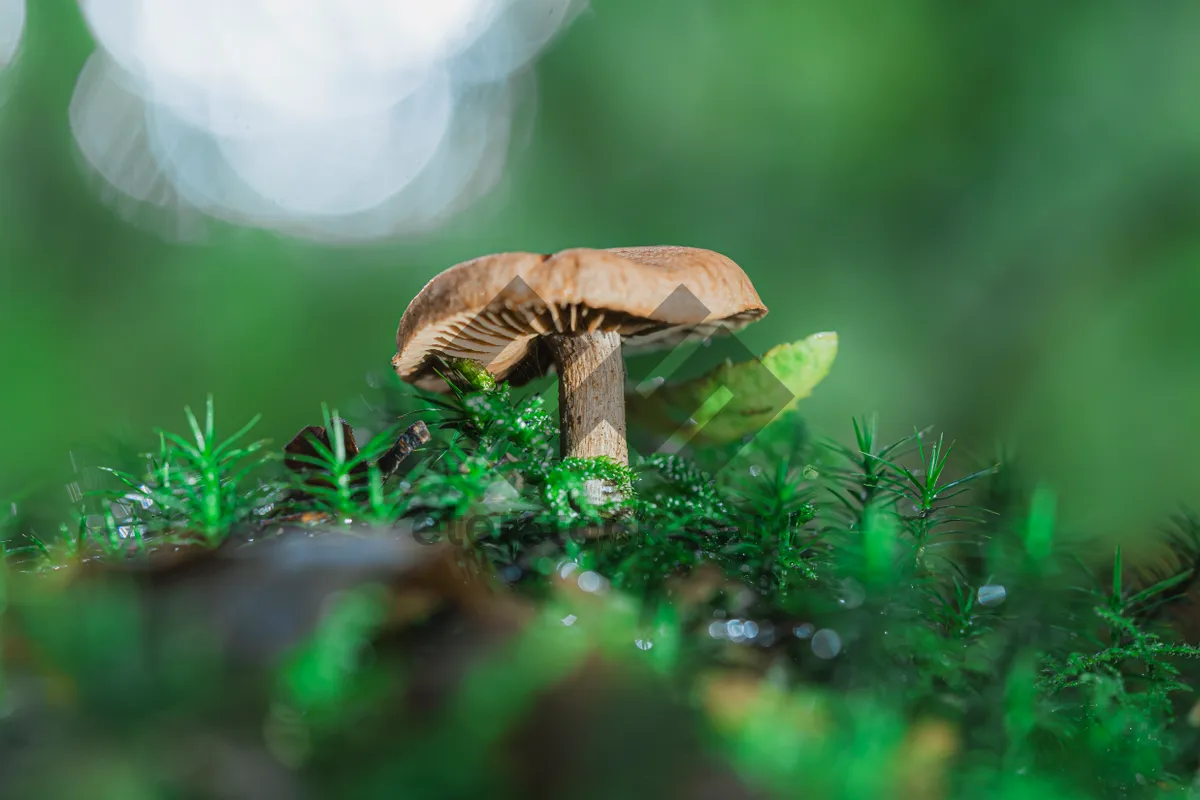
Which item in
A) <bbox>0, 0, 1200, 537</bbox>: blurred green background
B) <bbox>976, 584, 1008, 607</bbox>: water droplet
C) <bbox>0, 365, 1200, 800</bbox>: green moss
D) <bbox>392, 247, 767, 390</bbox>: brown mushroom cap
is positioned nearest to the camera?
<bbox>0, 365, 1200, 800</bbox>: green moss

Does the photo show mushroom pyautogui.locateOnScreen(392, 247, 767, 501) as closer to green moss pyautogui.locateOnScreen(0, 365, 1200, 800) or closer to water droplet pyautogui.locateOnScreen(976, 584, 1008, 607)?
green moss pyautogui.locateOnScreen(0, 365, 1200, 800)

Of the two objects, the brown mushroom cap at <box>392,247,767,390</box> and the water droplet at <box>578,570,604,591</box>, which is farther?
the brown mushroom cap at <box>392,247,767,390</box>

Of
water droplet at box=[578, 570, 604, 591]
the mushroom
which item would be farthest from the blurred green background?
water droplet at box=[578, 570, 604, 591]

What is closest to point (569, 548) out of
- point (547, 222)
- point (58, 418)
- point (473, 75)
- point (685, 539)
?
point (685, 539)

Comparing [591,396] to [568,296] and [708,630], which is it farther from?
[708,630]

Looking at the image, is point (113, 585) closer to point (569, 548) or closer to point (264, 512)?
point (264, 512)
